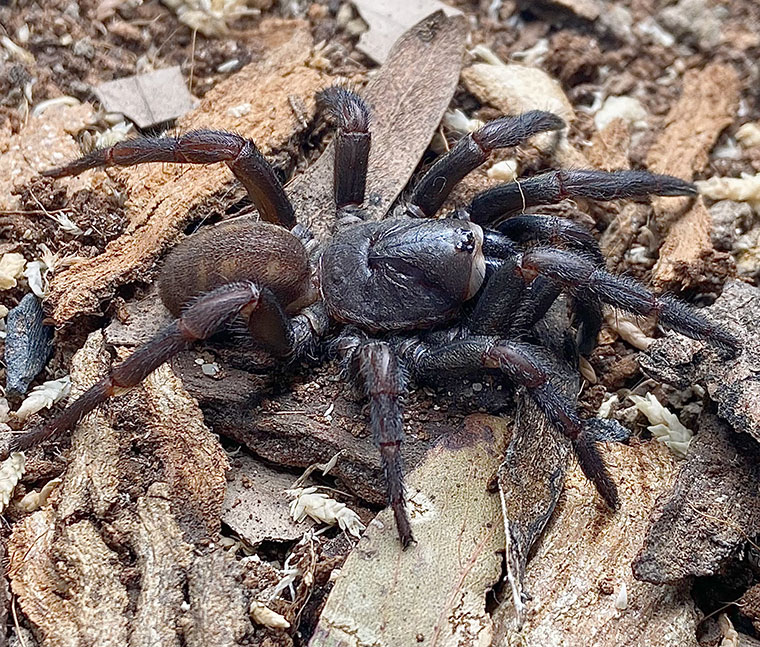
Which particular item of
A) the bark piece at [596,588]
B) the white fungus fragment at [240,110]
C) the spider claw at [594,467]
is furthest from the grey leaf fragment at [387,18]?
the bark piece at [596,588]

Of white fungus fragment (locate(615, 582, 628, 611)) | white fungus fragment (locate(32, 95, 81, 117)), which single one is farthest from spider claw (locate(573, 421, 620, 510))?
white fungus fragment (locate(32, 95, 81, 117))

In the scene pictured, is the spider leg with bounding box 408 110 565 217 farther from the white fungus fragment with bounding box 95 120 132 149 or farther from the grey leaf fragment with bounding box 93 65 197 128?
the white fungus fragment with bounding box 95 120 132 149

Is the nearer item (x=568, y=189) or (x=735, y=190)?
(x=568, y=189)

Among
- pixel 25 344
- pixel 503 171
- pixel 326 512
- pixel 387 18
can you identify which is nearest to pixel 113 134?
pixel 25 344

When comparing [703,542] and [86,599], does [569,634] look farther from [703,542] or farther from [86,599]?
[86,599]

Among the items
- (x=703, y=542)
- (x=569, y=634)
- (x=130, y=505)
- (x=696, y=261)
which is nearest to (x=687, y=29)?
(x=696, y=261)

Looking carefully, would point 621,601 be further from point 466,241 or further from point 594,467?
point 466,241
